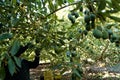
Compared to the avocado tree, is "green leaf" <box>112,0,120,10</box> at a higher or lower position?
higher

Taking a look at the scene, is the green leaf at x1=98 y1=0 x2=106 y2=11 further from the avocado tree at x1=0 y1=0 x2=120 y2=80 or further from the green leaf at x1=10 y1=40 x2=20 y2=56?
the green leaf at x1=10 y1=40 x2=20 y2=56

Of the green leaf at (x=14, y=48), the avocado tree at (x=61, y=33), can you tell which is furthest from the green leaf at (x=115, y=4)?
the green leaf at (x=14, y=48)

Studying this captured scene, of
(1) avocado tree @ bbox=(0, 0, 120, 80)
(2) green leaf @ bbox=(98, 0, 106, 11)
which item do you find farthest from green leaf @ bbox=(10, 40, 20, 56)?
(2) green leaf @ bbox=(98, 0, 106, 11)

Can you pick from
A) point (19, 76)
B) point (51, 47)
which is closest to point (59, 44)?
point (51, 47)

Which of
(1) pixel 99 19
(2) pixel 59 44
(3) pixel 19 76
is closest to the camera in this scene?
(1) pixel 99 19

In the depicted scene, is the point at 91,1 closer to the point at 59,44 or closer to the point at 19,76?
the point at 59,44

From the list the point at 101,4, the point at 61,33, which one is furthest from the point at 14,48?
the point at 61,33

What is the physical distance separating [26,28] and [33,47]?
1.45 ft

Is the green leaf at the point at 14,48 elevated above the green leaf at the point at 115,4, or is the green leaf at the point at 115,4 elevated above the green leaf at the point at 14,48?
the green leaf at the point at 115,4

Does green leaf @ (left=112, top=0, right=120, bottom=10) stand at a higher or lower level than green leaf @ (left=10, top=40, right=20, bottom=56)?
higher

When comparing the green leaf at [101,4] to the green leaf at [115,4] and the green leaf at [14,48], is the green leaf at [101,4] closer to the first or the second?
the green leaf at [115,4]

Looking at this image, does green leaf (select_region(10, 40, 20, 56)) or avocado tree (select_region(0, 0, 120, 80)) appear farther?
green leaf (select_region(10, 40, 20, 56))

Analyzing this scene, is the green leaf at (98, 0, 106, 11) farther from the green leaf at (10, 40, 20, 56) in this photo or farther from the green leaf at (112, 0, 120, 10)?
the green leaf at (10, 40, 20, 56)

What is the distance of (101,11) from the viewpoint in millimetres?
1325
